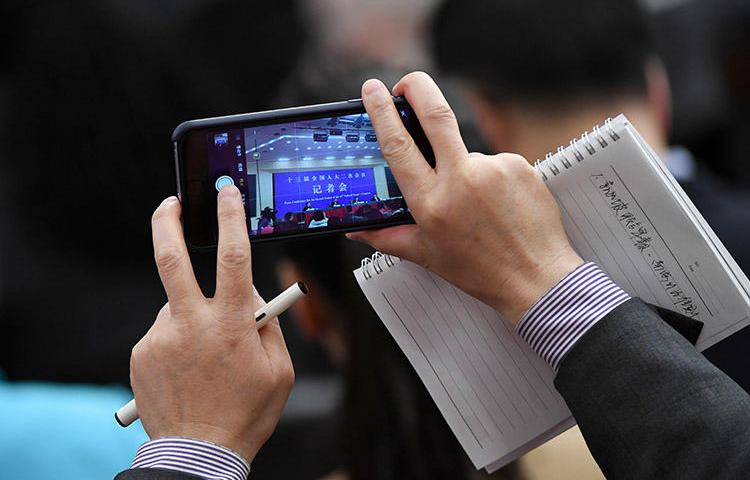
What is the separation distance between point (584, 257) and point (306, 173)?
0.74 feet

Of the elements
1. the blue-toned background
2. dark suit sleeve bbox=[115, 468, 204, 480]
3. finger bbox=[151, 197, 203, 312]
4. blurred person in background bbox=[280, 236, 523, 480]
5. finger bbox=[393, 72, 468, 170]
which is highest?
finger bbox=[393, 72, 468, 170]

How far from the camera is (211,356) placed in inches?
26.4

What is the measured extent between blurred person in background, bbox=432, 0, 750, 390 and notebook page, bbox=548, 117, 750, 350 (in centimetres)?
70

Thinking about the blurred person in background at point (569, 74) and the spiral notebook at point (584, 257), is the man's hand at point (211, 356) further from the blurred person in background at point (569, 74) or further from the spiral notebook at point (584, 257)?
the blurred person in background at point (569, 74)

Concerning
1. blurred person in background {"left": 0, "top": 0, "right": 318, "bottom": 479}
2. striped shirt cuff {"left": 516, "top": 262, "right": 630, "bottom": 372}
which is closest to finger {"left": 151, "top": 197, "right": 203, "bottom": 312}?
striped shirt cuff {"left": 516, "top": 262, "right": 630, "bottom": 372}

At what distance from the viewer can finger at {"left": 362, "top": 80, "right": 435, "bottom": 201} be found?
67 cm

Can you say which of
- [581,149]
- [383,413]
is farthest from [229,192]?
[383,413]

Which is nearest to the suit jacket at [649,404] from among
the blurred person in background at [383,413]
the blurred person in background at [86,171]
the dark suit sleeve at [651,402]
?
the dark suit sleeve at [651,402]

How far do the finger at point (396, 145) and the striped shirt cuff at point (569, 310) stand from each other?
0.12 m

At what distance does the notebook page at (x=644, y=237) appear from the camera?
690 mm

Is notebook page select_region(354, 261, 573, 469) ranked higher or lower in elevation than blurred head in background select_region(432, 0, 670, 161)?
lower

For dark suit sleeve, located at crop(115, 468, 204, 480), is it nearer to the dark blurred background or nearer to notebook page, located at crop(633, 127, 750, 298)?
notebook page, located at crop(633, 127, 750, 298)

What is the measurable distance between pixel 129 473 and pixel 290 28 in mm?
1520

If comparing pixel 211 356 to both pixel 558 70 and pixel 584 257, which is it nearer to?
pixel 584 257
